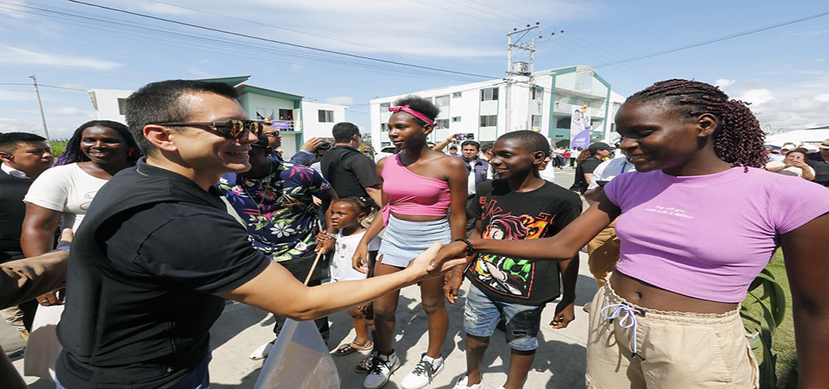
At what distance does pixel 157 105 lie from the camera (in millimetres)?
1281

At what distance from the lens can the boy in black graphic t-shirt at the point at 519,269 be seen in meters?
2.36

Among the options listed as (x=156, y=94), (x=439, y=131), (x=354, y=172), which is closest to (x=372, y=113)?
(x=439, y=131)

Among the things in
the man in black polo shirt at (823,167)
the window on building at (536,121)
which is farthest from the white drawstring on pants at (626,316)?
the window on building at (536,121)

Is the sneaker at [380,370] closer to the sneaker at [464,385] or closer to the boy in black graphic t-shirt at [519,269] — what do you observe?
the sneaker at [464,385]

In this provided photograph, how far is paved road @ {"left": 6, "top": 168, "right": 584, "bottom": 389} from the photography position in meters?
2.90

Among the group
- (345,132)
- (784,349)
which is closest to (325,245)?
(345,132)

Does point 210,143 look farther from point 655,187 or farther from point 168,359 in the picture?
point 655,187

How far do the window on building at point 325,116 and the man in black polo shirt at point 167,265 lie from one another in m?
37.7

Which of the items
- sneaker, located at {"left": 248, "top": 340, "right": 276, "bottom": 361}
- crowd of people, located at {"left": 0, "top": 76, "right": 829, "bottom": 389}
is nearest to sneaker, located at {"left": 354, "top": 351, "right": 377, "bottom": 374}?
sneaker, located at {"left": 248, "top": 340, "right": 276, "bottom": 361}

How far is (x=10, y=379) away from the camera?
1.37 m

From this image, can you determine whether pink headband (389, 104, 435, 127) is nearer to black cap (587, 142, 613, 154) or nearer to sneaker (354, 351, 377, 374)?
sneaker (354, 351, 377, 374)

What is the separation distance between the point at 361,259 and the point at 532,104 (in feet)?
124

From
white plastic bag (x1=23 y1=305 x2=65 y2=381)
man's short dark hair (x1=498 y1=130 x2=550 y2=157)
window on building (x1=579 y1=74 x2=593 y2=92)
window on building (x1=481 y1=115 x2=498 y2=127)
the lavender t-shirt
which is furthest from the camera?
window on building (x1=579 y1=74 x2=593 y2=92)

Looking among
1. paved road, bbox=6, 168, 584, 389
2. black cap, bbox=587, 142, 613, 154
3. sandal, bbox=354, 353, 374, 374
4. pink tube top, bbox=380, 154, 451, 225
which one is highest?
black cap, bbox=587, 142, 613, 154
